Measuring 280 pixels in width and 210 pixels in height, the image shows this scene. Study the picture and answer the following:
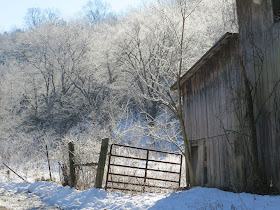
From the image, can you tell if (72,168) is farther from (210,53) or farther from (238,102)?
(238,102)

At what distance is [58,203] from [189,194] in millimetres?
4547

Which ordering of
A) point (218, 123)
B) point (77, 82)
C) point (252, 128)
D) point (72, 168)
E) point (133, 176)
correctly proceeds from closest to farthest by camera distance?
point (252, 128) < point (218, 123) < point (133, 176) < point (72, 168) < point (77, 82)

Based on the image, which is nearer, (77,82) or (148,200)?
(148,200)

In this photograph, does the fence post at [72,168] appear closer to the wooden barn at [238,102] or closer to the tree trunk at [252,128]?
the wooden barn at [238,102]

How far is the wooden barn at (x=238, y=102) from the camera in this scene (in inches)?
363

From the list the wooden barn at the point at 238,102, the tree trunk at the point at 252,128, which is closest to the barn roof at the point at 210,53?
the wooden barn at the point at 238,102

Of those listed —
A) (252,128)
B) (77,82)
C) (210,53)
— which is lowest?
(252,128)

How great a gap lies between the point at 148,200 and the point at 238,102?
3.90m

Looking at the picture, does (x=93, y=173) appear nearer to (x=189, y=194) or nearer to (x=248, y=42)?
(x=189, y=194)

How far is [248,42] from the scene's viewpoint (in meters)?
10.2

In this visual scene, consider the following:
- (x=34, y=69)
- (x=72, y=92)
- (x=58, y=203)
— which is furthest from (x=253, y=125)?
(x=34, y=69)

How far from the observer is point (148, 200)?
9.98 metres

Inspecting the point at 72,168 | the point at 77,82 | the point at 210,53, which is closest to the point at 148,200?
the point at 72,168

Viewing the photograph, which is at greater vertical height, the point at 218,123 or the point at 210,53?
the point at 210,53
